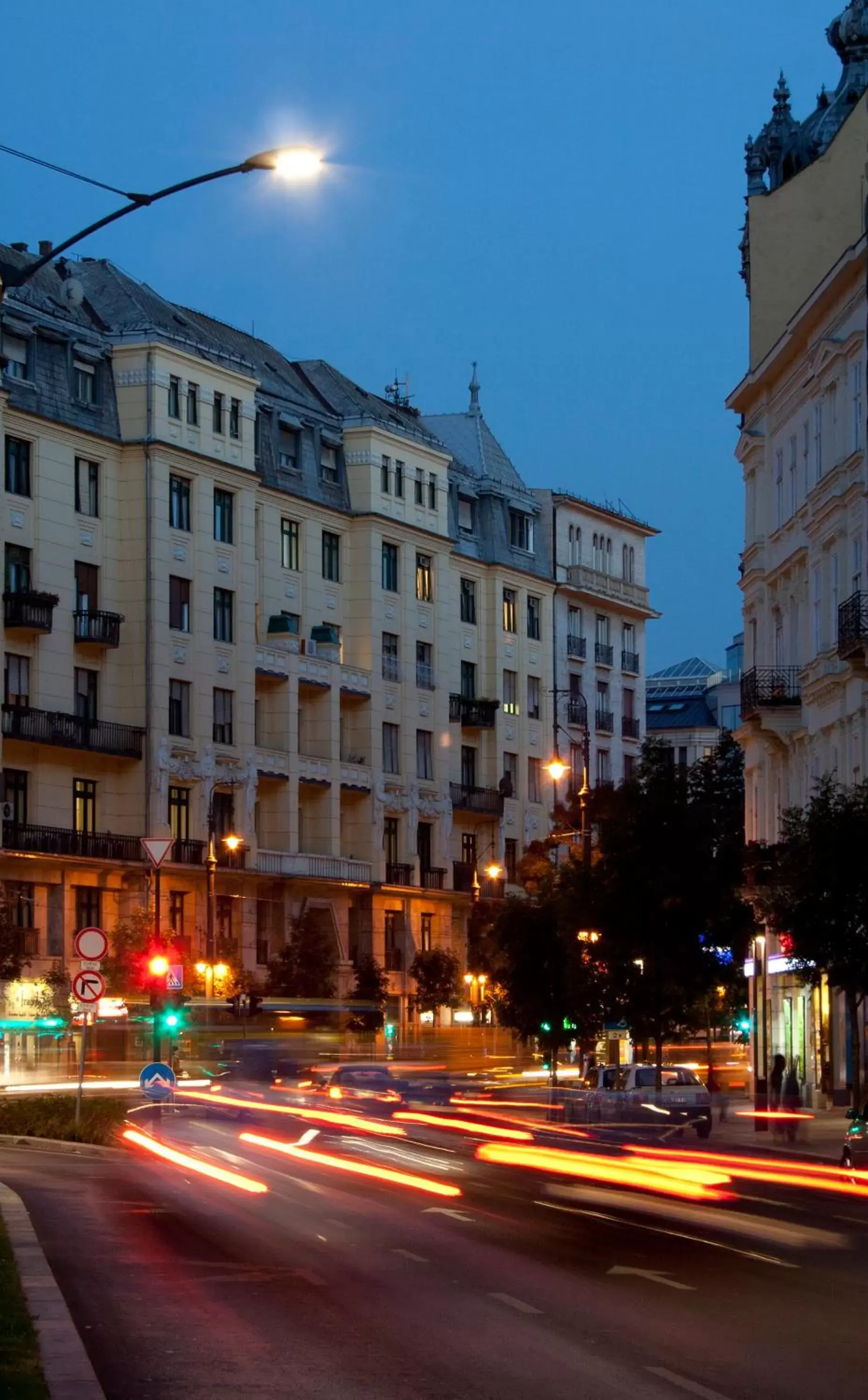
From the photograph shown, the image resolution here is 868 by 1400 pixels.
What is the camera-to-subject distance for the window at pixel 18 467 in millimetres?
70562

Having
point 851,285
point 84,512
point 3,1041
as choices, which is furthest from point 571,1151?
point 84,512

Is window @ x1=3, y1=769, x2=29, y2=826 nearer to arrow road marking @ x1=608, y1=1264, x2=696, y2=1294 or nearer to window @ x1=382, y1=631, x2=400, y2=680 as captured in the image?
window @ x1=382, y1=631, x2=400, y2=680

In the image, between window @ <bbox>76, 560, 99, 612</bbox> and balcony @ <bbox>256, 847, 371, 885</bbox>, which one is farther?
balcony @ <bbox>256, 847, 371, 885</bbox>

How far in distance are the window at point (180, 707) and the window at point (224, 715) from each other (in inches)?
56.8

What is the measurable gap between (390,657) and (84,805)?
1744cm

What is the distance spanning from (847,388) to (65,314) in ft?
99.9

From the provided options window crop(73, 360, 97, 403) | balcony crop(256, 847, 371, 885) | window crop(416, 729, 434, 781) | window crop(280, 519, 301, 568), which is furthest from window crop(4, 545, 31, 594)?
window crop(416, 729, 434, 781)

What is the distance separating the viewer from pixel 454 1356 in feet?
45.7

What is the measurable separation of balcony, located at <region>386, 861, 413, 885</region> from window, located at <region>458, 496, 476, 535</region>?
14854 millimetres

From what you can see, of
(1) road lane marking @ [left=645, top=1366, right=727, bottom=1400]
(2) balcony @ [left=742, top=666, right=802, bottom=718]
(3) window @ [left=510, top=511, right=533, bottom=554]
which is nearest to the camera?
(1) road lane marking @ [left=645, top=1366, right=727, bottom=1400]

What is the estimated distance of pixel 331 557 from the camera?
86.3m

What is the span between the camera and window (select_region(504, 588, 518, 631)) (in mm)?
96250

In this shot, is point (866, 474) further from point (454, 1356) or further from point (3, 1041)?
point (454, 1356)

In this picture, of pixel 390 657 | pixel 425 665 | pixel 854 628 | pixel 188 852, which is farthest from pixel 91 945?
pixel 425 665
